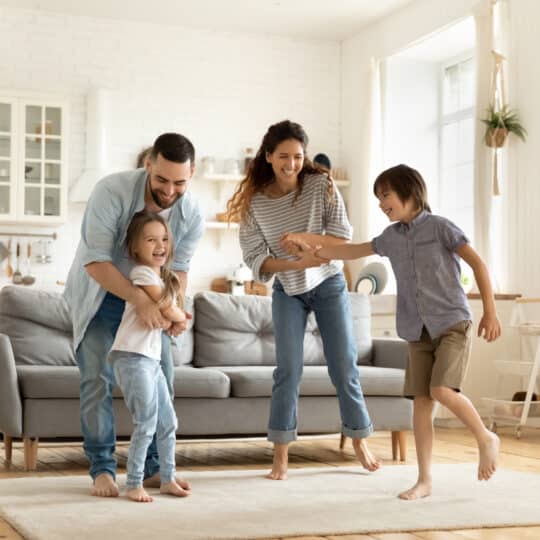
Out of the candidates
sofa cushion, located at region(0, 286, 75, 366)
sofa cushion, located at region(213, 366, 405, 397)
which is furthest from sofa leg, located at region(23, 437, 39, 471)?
sofa cushion, located at region(213, 366, 405, 397)

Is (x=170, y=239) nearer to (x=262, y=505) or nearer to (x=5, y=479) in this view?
(x=262, y=505)

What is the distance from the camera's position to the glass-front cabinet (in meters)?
7.46

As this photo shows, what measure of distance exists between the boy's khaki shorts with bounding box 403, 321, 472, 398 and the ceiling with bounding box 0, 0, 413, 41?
15.6 ft

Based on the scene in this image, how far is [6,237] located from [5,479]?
14.2ft

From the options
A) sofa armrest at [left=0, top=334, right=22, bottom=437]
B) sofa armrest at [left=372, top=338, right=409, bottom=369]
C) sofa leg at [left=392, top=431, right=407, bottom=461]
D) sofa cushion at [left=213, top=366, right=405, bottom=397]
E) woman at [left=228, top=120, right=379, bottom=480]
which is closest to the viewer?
woman at [left=228, top=120, right=379, bottom=480]

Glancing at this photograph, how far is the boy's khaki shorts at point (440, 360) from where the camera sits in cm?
319

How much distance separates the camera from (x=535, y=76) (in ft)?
19.8

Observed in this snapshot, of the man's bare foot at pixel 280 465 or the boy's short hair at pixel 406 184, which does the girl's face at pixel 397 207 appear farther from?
the man's bare foot at pixel 280 465

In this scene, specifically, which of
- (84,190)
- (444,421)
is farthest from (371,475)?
(84,190)

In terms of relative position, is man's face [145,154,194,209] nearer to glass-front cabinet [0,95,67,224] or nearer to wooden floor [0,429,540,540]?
wooden floor [0,429,540,540]

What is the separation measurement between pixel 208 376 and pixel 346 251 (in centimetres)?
112

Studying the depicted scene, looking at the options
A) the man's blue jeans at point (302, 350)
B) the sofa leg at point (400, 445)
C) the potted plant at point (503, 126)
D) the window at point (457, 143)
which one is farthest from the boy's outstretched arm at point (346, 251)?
the window at point (457, 143)

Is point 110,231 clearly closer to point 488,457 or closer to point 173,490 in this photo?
point 173,490

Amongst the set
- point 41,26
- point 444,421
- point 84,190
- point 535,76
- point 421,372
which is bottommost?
point 444,421
